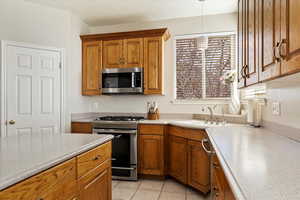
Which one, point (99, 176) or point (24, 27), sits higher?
point (24, 27)

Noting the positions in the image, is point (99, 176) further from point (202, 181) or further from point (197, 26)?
point (197, 26)

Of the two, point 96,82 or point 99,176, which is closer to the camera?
point 99,176

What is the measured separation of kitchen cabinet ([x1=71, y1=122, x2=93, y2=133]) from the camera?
3316 millimetres

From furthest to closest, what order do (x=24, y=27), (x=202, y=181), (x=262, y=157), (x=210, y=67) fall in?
(x=210, y=67)
(x=24, y=27)
(x=202, y=181)
(x=262, y=157)

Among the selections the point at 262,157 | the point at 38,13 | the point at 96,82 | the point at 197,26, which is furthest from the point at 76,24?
the point at 262,157

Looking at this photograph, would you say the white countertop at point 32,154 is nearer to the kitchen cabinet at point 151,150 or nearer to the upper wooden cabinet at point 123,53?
the kitchen cabinet at point 151,150

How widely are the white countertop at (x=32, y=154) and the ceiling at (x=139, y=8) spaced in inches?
89.4

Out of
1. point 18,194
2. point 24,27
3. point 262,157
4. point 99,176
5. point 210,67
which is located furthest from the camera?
point 210,67

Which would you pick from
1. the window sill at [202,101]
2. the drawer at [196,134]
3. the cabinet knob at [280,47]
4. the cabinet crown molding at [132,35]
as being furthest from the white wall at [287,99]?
the cabinet crown molding at [132,35]

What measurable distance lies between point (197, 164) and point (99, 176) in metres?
1.44

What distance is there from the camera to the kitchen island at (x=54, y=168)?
Result: 0.88 meters

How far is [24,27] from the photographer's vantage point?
121 inches

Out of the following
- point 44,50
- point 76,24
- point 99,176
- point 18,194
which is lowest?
point 99,176

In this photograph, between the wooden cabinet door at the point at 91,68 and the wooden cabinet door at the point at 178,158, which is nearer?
the wooden cabinet door at the point at 178,158
